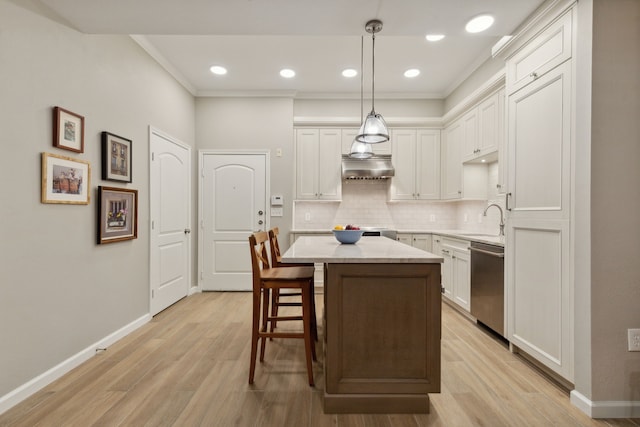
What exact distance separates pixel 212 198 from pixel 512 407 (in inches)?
159

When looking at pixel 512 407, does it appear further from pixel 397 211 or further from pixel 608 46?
pixel 397 211

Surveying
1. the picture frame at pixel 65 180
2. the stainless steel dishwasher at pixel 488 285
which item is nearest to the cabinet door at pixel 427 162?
the stainless steel dishwasher at pixel 488 285

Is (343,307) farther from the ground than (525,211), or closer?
closer

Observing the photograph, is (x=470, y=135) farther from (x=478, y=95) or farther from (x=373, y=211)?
(x=373, y=211)

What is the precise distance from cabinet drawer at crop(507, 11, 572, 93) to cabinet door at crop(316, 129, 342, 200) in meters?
2.48

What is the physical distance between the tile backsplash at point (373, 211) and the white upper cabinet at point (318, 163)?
1.00 feet

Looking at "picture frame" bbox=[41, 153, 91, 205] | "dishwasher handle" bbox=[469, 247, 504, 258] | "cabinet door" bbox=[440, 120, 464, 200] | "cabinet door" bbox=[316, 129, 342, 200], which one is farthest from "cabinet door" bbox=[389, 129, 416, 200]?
"picture frame" bbox=[41, 153, 91, 205]

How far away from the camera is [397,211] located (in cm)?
508

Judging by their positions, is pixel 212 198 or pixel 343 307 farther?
pixel 212 198

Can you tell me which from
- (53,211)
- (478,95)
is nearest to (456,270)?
(478,95)

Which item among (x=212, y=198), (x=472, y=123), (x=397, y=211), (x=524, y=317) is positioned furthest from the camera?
(x=397, y=211)

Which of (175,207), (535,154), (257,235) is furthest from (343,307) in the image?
(175,207)

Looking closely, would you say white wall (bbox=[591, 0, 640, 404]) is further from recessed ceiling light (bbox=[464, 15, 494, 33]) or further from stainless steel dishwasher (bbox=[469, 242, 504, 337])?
stainless steel dishwasher (bbox=[469, 242, 504, 337])

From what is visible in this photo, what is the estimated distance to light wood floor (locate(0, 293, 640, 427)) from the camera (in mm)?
1778
